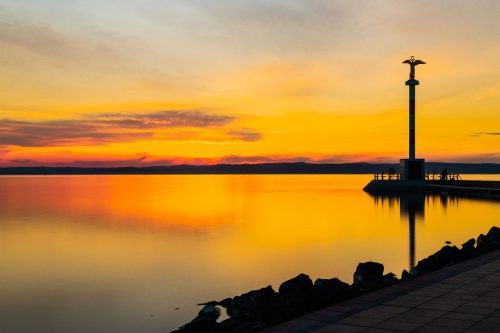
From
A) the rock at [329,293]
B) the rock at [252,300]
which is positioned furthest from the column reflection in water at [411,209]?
the rock at [252,300]

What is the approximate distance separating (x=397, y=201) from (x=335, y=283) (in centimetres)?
5583

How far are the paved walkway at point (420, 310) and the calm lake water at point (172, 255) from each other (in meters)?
7.17

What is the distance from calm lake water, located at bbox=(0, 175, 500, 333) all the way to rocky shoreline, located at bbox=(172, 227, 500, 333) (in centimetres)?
267

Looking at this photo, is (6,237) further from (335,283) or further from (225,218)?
(335,283)

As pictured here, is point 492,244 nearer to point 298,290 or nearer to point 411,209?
point 298,290

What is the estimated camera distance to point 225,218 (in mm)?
52969

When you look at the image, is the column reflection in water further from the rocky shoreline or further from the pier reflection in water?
the rocky shoreline

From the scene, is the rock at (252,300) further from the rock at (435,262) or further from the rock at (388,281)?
the rock at (435,262)

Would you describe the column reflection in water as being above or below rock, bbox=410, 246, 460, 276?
below

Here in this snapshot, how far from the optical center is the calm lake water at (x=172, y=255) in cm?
1675

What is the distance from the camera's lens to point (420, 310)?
8828 mm

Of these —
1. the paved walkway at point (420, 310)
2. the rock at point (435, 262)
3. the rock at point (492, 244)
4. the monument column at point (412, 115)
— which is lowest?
the rock at point (435, 262)

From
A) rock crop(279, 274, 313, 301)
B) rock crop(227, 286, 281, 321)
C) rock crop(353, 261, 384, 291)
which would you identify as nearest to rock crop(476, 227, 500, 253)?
rock crop(353, 261, 384, 291)

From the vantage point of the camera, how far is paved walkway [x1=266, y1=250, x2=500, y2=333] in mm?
7891
